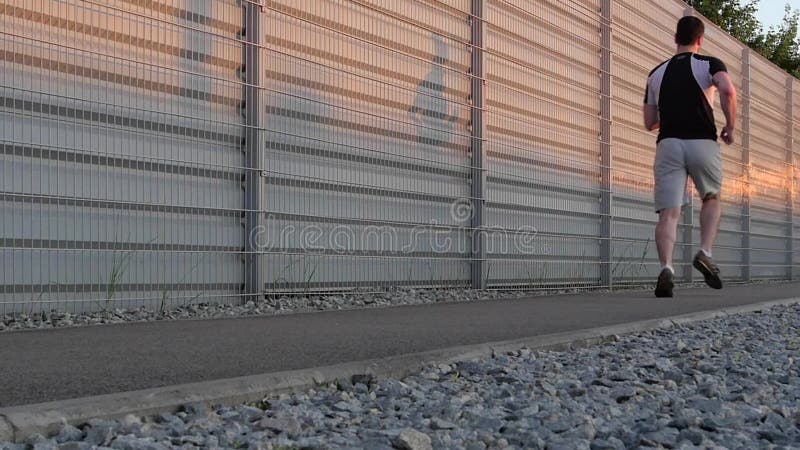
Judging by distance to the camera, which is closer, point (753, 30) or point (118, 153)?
point (118, 153)

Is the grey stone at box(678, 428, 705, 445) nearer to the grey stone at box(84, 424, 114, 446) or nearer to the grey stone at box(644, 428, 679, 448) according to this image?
the grey stone at box(644, 428, 679, 448)

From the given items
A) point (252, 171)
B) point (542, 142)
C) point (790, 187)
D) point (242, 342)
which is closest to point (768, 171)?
point (790, 187)

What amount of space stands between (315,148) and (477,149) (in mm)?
1801

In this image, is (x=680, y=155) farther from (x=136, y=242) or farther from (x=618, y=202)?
(x=136, y=242)

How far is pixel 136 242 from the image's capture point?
5.11 meters

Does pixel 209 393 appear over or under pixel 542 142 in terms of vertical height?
under

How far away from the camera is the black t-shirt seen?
6.68 m

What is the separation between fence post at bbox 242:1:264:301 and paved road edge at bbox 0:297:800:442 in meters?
2.40

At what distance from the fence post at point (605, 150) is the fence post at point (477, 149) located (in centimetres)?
202

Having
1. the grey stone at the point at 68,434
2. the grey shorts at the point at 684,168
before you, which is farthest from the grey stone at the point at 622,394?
the grey shorts at the point at 684,168

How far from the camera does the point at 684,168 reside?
267 inches

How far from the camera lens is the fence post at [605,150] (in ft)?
29.6

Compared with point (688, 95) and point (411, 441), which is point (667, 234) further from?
point (411, 441)

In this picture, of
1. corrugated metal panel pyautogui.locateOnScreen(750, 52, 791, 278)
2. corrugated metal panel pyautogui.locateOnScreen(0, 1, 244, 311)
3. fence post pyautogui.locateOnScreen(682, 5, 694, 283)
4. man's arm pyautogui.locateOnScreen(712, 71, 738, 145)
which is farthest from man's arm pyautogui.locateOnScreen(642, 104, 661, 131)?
corrugated metal panel pyautogui.locateOnScreen(750, 52, 791, 278)
